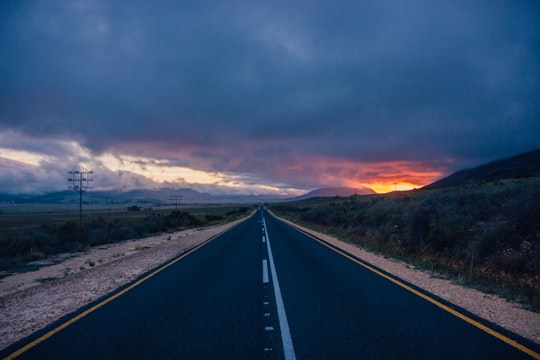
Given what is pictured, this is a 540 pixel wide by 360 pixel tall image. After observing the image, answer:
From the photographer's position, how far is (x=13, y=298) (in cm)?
833

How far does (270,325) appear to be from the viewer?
223 inches

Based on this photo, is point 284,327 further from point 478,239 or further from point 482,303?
point 478,239

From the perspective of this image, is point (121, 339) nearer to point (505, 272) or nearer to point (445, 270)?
point (445, 270)

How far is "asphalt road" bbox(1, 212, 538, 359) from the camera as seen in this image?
460 centimetres

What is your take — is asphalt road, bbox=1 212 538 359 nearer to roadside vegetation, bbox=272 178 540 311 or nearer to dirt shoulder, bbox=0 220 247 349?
dirt shoulder, bbox=0 220 247 349

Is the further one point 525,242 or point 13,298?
point 525,242

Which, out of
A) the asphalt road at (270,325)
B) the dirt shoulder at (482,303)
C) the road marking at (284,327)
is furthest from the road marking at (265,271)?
the dirt shoulder at (482,303)

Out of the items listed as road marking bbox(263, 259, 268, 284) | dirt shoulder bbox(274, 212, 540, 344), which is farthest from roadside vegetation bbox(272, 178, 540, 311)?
road marking bbox(263, 259, 268, 284)

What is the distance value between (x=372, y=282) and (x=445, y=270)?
362 cm

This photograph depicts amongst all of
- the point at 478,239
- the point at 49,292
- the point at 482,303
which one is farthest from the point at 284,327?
the point at 478,239

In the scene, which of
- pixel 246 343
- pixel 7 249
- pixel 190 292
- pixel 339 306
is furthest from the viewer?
pixel 7 249

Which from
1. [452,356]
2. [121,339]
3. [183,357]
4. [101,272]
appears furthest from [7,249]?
[452,356]

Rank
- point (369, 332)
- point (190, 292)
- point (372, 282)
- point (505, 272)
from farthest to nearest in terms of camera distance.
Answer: point (505, 272)
point (372, 282)
point (190, 292)
point (369, 332)

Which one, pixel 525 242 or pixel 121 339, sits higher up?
pixel 525 242
